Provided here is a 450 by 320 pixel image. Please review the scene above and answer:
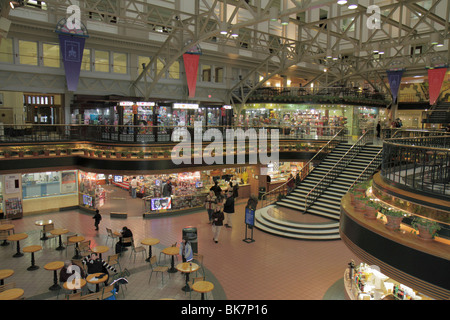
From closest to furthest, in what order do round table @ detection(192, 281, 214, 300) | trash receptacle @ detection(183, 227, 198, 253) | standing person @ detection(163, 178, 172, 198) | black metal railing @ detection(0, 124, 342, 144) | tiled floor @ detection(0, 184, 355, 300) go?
round table @ detection(192, 281, 214, 300) < tiled floor @ detection(0, 184, 355, 300) < trash receptacle @ detection(183, 227, 198, 253) < black metal railing @ detection(0, 124, 342, 144) < standing person @ detection(163, 178, 172, 198)

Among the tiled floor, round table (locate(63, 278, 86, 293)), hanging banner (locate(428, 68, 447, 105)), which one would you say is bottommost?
the tiled floor

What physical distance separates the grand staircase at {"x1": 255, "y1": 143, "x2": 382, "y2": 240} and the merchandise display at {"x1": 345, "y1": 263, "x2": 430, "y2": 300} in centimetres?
453

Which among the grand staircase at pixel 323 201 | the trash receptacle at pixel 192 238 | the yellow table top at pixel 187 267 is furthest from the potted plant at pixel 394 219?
the grand staircase at pixel 323 201

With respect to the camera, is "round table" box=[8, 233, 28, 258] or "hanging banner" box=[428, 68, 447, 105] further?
"hanging banner" box=[428, 68, 447, 105]

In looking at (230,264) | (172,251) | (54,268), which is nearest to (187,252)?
(172,251)

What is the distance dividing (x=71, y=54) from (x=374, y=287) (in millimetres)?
18400

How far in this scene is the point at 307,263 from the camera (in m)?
10.5

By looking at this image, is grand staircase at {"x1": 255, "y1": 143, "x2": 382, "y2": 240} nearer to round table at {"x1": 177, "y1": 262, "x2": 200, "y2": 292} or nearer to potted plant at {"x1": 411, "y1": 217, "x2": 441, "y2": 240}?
round table at {"x1": 177, "y1": 262, "x2": 200, "y2": 292}

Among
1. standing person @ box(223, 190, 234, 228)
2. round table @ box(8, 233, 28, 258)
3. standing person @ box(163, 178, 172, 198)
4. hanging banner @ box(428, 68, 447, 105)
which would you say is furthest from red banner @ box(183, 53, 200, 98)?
hanging banner @ box(428, 68, 447, 105)

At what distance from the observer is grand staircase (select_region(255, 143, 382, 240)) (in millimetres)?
13180

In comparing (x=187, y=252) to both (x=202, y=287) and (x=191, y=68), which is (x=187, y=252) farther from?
(x=191, y=68)

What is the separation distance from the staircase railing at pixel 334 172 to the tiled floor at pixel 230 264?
355cm
